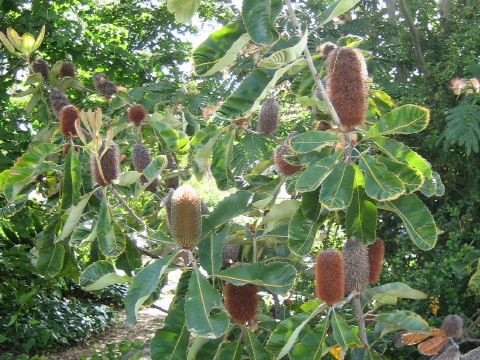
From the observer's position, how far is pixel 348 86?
1.28 metres

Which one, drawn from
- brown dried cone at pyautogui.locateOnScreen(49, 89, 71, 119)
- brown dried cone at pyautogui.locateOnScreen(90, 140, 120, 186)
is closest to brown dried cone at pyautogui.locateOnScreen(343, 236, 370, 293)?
brown dried cone at pyautogui.locateOnScreen(90, 140, 120, 186)

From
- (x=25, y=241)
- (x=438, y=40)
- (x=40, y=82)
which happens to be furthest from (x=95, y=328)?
(x=438, y=40)

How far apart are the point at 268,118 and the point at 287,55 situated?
0.85 metres

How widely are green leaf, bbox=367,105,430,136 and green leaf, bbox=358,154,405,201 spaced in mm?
81

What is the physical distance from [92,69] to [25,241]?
181cm

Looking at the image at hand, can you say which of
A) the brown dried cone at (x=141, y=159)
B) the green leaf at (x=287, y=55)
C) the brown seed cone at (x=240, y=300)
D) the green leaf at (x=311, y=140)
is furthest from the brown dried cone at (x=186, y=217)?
the brown dried cone at (x=141, y=159)

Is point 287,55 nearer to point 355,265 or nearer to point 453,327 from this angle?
point 355,265

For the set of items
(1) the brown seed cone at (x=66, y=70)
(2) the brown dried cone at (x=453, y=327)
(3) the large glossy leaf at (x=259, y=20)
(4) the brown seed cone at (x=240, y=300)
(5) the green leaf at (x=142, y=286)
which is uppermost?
(1) the brown seed cone at (x=66, y=70)

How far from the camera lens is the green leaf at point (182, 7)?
1.38m

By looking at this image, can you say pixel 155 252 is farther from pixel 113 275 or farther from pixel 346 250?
pixel 346 250

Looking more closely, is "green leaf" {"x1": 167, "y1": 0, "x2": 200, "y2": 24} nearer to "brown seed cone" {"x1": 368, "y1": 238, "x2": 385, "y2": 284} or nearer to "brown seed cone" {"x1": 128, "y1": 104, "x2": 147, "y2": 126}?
"brown seed cone" {"x1": 368, "y1": 238, "x2": 385, "y2": 284}

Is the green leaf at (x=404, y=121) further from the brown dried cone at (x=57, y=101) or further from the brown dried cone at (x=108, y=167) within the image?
the brown dried cone at (x=57, y=101)

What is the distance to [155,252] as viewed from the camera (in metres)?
2.18

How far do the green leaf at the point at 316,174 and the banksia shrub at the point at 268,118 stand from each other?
2.37 ft
